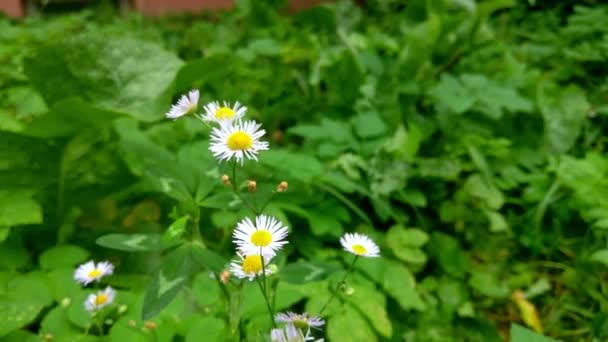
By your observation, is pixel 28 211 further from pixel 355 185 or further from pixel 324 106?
pixel 324 106

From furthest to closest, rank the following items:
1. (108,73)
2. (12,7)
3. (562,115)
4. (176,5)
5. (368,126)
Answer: (176,5)
(12,7)
(562,115)
(368,126)
(108,73)

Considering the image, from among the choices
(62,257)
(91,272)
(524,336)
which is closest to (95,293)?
(91,272)

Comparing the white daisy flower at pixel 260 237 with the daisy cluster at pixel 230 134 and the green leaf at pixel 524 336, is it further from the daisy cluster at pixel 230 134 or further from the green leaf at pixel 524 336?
the green leaf at pixel 524 336

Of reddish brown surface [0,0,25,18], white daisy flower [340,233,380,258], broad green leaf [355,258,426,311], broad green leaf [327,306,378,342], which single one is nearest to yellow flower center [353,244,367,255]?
white daisy flower [340,233,380,258]

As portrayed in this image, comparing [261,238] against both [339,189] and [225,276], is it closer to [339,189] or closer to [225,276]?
[225,276]

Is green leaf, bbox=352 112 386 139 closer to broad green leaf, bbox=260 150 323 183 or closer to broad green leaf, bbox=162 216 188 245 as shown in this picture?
broad green leaf, bbox=260 150 323 183

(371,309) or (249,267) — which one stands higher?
(249,267)

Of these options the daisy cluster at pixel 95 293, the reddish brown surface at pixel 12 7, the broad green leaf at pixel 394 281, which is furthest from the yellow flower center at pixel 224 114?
the reddish brown surface at pixel 12 7
